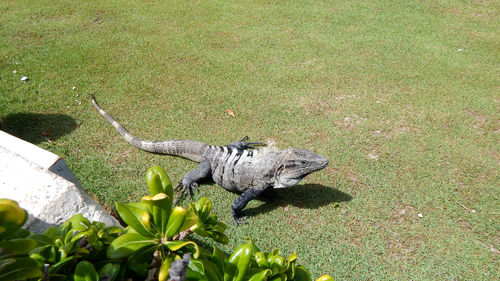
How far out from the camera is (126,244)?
1066 millimetres

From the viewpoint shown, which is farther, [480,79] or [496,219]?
[480,79]

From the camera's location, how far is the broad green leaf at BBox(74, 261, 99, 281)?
95 centimetres

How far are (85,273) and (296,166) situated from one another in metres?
2.32

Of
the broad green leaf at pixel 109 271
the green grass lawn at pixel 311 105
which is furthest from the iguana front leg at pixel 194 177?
the broad green leaf at pixel 109 271

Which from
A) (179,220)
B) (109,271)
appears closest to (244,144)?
(179,220)

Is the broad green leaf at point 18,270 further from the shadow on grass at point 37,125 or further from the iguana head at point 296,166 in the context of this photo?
the shadow on grass at point 37,125

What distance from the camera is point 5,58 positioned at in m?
5.42

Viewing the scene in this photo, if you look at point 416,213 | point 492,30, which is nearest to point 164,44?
point 416,213

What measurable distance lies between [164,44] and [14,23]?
2949mm

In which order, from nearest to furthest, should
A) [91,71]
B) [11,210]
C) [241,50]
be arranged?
[11,210]
[91,71]
[241,50]

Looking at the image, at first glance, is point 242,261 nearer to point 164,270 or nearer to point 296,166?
point 164,270

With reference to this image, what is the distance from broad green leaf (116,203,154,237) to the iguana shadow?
2249mm

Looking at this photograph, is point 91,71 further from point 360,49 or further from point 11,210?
point 11,210

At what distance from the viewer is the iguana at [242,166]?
3.13 m
